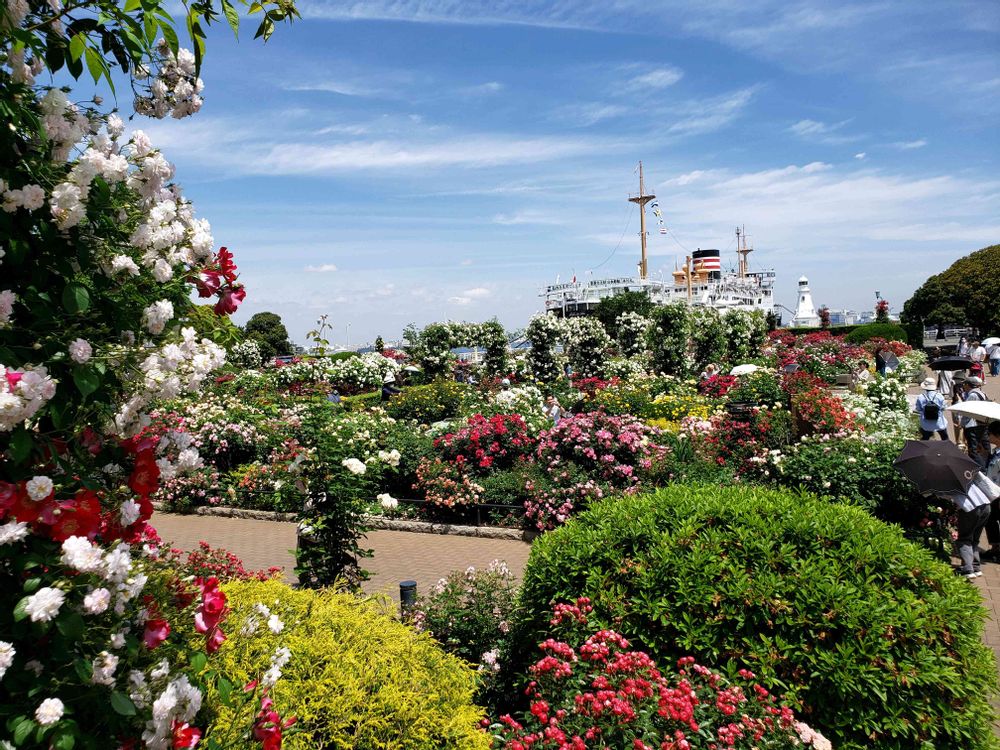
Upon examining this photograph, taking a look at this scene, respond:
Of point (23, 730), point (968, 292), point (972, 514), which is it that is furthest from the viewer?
point (968, 292)

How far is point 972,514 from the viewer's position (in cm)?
661

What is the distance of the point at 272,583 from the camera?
4.10 m

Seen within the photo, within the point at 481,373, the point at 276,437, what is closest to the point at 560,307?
the point at 481,373

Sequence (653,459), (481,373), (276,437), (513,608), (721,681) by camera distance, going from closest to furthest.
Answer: (721,681)
(513,608)
(653,459)
(276,437)
(481,373)

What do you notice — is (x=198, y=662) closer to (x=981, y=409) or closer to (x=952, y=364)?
(x=981, y=409)

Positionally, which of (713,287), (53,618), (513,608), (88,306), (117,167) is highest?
(713,287)

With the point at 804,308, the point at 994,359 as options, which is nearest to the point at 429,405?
the point at 994,359

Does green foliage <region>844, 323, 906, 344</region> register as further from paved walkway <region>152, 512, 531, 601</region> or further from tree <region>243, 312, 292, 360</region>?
tree <region>243, 312, 292, 360</region>

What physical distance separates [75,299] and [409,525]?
827 cm

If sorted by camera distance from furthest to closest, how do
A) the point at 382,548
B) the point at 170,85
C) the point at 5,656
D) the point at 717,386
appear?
the point at 717,386 < the point at 382,548 < the point at 170,85 < the point at 5,656

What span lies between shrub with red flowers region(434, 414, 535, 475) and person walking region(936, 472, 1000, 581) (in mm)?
5695

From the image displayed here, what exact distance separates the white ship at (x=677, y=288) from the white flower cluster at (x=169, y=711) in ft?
188

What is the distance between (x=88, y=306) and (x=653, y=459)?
8.57 m

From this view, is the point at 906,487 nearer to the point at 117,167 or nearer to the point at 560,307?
the point at 117,167
